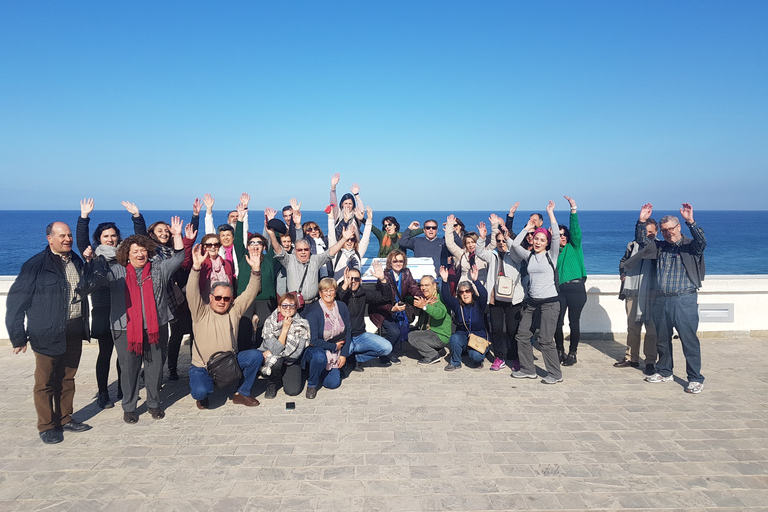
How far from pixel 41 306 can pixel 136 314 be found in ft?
2.52

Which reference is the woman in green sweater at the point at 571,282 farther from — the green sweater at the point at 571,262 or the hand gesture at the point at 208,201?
the hand gesture at the point at 208,201

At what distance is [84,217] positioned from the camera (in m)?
5.14

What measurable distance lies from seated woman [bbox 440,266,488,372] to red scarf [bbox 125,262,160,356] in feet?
12.0

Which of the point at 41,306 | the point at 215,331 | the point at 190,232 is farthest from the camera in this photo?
→ the point at 190,232

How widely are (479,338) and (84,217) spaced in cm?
503

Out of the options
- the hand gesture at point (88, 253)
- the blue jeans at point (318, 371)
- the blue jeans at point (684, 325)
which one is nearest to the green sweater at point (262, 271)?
the blue jeans at point (318, 371)

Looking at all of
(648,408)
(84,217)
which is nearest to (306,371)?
(84,217)

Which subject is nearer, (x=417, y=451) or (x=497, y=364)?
(x=417, y=451)

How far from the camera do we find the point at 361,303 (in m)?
6.41

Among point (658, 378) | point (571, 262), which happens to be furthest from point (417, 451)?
point (571, 262)

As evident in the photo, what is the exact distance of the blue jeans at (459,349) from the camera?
6.26 metres

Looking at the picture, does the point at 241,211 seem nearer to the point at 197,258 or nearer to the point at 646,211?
the point at 197,258

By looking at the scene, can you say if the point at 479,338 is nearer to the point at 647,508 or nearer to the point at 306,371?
the point at 306,371

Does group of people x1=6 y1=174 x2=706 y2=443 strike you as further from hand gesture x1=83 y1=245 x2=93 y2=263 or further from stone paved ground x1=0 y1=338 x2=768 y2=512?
stone paved ground x1=0 y1=338 x2=768 y2=512
